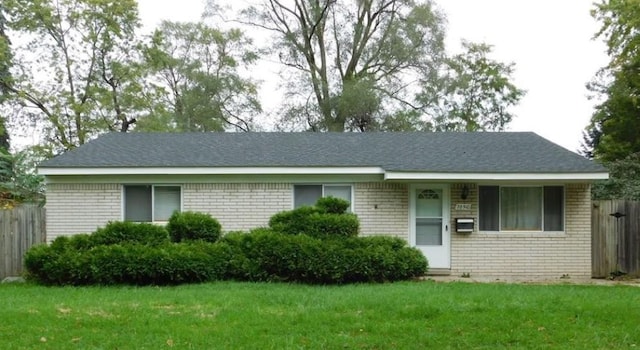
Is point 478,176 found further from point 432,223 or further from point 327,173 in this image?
point 327,173

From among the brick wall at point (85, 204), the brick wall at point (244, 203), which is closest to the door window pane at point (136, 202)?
the brick wall at point (85, 204)

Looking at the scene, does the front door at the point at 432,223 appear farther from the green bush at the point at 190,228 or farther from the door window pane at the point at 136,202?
the door window pane at the point at 136,202

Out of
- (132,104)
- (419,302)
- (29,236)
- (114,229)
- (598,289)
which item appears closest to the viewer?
(419,302)

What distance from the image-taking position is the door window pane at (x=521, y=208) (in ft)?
43.0

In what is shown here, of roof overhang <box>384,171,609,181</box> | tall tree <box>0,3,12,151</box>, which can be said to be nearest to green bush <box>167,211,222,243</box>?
roof overhang <box>384,171,609,181</box>

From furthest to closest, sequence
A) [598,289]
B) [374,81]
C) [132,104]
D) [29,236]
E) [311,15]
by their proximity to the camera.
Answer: [311,15] < [374,81] < [132,104] < [29,236] < [598,289]

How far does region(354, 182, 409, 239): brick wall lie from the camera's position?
43.3ft

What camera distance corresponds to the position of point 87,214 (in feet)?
43.0

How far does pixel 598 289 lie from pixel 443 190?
163 inches

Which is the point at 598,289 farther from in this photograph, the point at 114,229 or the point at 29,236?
the point at 29,236

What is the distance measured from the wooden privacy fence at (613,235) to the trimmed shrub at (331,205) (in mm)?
6252

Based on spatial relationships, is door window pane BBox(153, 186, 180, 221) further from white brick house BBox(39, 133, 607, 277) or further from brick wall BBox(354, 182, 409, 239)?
brick wall BBox(354, 182, 409, 239)

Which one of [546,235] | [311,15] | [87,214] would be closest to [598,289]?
[546,235]

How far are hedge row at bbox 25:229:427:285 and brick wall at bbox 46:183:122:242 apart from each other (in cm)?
186
